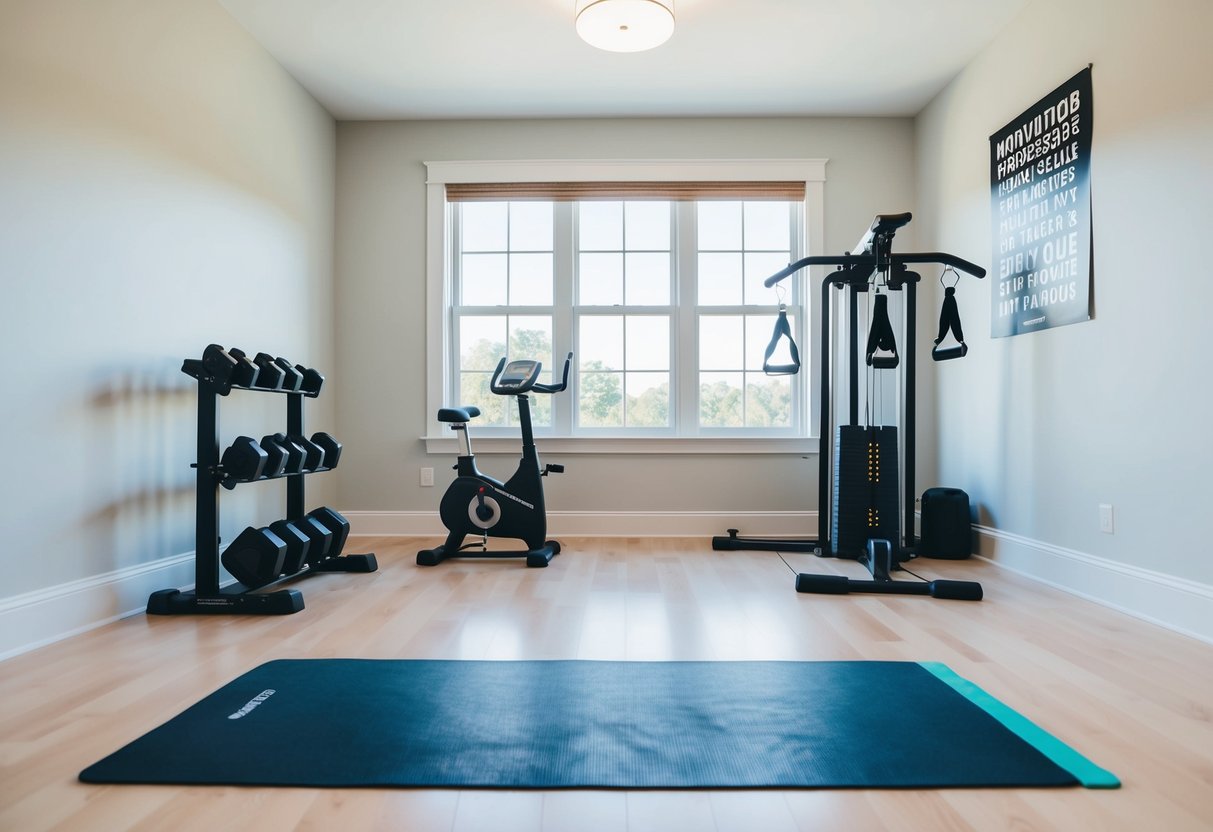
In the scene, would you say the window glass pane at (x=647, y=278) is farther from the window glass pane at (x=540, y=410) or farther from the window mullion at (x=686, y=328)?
the window glass pane at (x=540, y=410)

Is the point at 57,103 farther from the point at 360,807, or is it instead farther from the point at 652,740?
the point at 652,740

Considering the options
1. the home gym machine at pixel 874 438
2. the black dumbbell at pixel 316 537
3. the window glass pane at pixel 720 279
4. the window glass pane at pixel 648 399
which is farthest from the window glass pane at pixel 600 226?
the black dumbbell at pixel 316 537

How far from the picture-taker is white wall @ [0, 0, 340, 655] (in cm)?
229

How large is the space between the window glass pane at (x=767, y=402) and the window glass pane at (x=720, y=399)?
65 millimetres

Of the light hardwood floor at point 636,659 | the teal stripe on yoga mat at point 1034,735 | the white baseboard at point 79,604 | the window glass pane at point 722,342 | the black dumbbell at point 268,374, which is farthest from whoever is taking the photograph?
the window glass pane at point 722,342

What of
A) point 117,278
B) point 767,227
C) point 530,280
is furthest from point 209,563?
point 767,227

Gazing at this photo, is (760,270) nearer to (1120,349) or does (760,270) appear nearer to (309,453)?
(1120,349)

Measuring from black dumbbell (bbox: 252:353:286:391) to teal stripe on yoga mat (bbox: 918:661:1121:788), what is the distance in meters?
2.69

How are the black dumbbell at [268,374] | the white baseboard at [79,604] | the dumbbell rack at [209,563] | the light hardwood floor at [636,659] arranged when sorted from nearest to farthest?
the light hardwood floor at [636,659] < the white baseboard at [79,604] < the dumbbell rack at [209,563] < the black dumbbell at [268,374]

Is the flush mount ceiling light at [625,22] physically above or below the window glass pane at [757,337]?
above

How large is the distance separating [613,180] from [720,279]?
953mm

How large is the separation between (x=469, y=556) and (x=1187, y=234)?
3.37 m

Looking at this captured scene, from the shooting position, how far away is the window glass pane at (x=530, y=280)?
4727 mm

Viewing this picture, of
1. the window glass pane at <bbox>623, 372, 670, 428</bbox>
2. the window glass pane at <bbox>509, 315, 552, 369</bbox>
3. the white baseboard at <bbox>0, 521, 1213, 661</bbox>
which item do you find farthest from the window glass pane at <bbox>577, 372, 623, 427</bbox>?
the white baseboard at <bbox>0, 521, 1213, 661</bbox>
